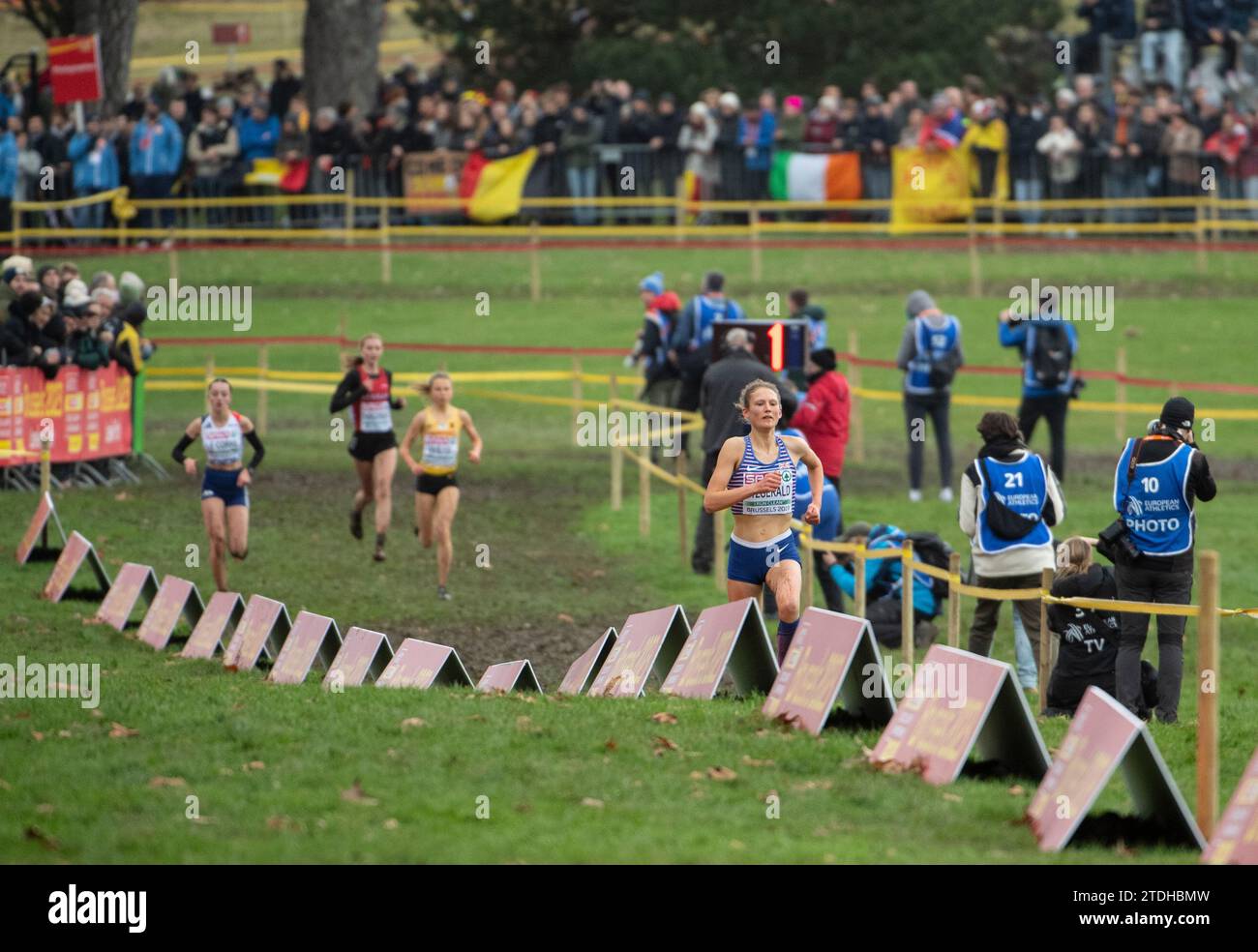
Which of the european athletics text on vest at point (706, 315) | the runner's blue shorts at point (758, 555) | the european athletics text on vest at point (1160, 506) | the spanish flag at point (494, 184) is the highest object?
the spanish flag at point (494, 184)

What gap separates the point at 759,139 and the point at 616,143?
8.09 feet

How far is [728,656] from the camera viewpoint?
1145 cm

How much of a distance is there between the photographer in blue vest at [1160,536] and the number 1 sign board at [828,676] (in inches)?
82.8

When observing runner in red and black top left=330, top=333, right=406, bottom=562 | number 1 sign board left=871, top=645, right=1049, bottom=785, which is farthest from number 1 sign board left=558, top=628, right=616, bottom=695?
runner in red and black top left=330, top=333, right=406, bottom=562

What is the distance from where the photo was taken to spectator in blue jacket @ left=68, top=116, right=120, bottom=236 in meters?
33.8

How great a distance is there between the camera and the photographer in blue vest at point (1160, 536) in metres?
12.2

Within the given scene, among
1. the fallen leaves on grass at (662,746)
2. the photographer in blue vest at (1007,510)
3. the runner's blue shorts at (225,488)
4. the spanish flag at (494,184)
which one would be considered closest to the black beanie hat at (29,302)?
the runner's blue shorts at (225,488)

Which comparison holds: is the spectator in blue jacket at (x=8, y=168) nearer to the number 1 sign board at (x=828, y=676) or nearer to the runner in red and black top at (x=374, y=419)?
the runner in red and black top at (x=374, y=419)

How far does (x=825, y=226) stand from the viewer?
111 feet

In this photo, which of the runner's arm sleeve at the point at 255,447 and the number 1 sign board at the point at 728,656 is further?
the runner's arm sleeve at the point at 255,447

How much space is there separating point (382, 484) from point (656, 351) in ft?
19.9

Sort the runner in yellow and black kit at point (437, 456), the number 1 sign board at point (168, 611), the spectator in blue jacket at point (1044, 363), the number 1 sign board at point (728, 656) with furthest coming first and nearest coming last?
the spectator in blue jacket at point (1044, 363) → the runner in yellow and black kit at point (437, 456) → the number 1 sign board at point (168, 611) → the number 1 sign board at point (728, 656)

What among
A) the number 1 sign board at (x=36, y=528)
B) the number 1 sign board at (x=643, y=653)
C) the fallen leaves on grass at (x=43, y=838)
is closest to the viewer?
the fallen leaves on grass at (x=43, y=838)
